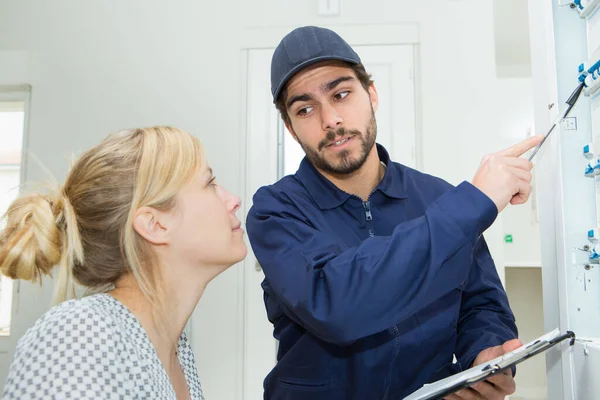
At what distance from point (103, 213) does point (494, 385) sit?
0.81 meters

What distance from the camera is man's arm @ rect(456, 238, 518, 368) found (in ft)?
3.68

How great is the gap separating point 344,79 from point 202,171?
15.0 inches

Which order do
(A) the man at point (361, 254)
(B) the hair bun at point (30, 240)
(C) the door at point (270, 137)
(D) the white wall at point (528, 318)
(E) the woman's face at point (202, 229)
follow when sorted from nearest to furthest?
(A) the man at point (361, 254)
(B) the hair bun at point (30, 240)
(E) the woman's face at point (202, 229)
(C) the door at point (270, 137)
(D) the white wall at point (528, 318)

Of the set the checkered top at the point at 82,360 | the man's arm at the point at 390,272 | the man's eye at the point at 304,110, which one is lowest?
the checkered top at the point at 82,360

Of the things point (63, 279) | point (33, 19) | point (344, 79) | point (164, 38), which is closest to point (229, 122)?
point (164, 38)

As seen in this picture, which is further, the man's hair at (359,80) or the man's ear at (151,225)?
the man's hair at (359,80)

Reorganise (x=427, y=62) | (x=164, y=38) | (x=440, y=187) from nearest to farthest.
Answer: (x=440, y=187)
(x=427, y=62)
(x=164, y=38)

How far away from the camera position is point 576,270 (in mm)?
854

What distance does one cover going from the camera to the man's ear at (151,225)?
989 millimetres

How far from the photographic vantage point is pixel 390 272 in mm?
773

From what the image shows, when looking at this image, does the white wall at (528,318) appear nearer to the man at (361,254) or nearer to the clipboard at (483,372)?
the man at (361,254)

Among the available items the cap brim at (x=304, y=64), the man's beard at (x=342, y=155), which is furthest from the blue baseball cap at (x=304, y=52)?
the man's beard at (x=342, y=155)

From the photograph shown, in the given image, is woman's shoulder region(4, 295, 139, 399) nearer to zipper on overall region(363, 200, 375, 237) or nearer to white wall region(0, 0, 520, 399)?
zipper on overall region(363, 200, 375, 237)

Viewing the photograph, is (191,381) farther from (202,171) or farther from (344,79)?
(344,79)
